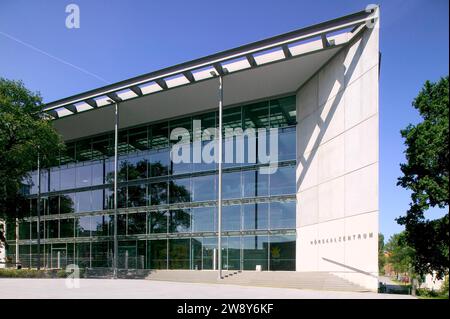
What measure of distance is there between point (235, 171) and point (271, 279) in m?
8.60

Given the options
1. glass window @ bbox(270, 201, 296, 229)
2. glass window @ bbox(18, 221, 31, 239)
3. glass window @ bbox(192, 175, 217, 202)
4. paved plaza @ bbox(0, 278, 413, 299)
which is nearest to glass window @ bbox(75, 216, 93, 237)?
glass window @ bbox(18, 221, 31, 239)

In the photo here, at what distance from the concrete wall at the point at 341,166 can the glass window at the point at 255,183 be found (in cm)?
229

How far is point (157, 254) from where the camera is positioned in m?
32.6

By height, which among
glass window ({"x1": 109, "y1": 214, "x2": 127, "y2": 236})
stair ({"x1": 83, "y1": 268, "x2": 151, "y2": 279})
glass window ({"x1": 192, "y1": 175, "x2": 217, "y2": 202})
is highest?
glass window ({"x1": 192, "y1": 175, "x2": 217, "y2": 202})

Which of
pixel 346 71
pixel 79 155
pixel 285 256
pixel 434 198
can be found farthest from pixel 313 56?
pixel 79 155

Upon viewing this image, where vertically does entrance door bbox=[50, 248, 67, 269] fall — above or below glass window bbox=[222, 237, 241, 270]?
below

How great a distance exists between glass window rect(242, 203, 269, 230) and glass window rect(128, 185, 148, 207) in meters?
8.43

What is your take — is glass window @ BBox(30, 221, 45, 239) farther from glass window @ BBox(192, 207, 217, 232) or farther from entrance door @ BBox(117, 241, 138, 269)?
glass window @ BBox(192, 207, 217, 232)

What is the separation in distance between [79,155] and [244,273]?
1911 cm

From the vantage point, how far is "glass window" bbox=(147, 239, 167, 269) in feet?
106

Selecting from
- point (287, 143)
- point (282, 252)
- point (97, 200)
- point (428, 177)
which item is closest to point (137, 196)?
point (97, 200)

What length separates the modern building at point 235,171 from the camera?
21.5 m
